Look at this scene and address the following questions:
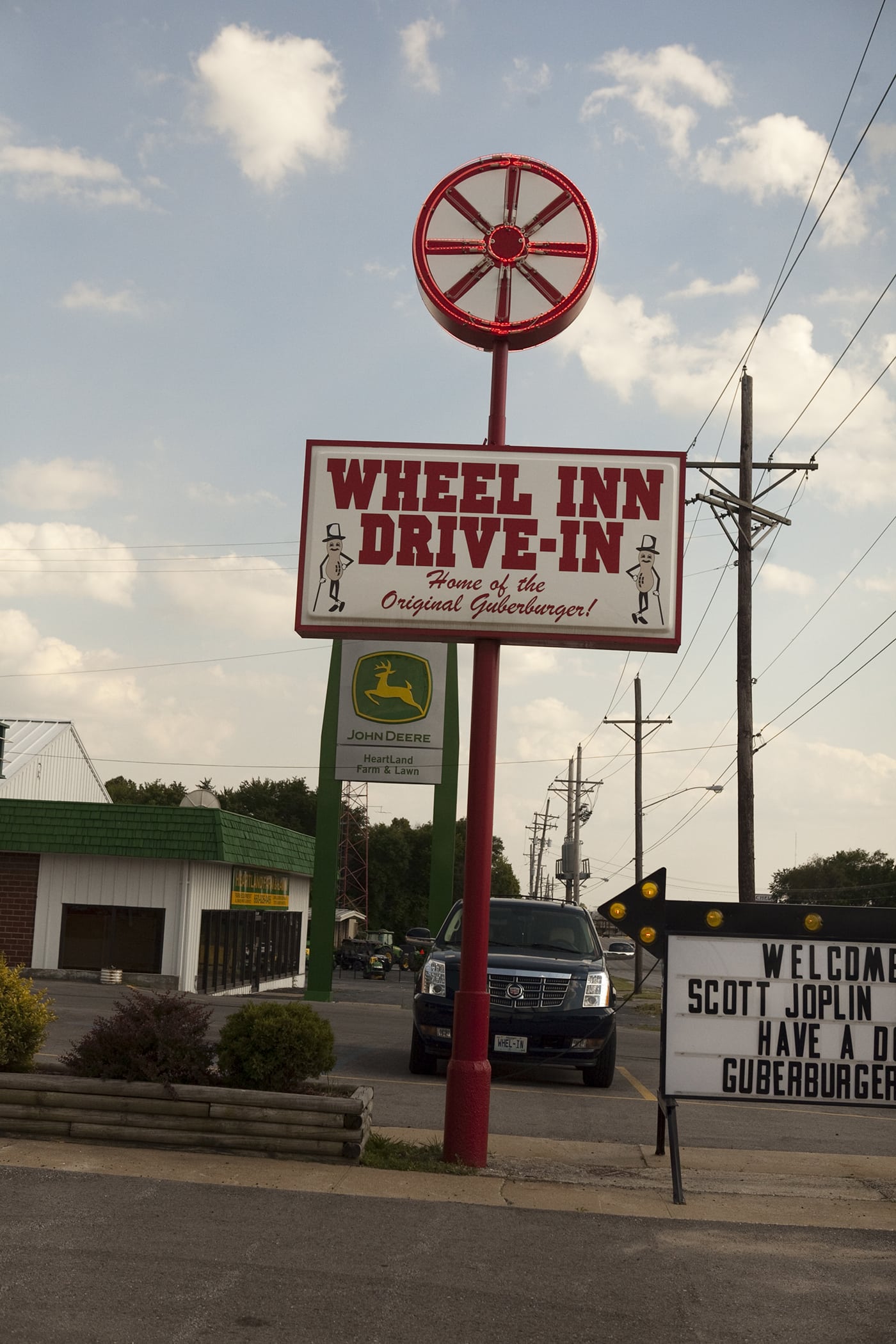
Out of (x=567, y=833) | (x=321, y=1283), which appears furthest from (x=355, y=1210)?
(x=567, y=833)

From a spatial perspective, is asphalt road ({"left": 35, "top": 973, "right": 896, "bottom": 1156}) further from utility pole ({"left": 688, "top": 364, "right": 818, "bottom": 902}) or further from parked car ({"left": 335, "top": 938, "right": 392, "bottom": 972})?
parked car ({"left": 335, "top": 938, "right": 392, "bottom": 972})

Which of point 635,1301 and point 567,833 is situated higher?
point 567,833

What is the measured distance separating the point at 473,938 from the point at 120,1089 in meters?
2.66

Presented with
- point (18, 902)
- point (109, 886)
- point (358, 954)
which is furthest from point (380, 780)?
point (358, 954)

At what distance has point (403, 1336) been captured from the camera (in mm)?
5277

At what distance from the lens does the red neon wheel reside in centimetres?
1036

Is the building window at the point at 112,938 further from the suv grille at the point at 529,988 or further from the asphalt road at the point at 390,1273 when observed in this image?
the asphalt road at the point at 390,1273

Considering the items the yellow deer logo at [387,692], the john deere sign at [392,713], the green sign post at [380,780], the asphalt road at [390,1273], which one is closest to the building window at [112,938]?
the green sign post at [380,780]

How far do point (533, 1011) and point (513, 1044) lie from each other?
40 centimetres

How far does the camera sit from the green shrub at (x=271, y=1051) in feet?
28.7

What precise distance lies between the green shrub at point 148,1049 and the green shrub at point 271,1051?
7.4 inches

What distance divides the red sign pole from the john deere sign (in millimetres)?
16316

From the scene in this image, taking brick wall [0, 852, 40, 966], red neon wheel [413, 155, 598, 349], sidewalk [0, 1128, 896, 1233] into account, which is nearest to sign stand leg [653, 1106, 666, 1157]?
sidewalk [0, 1128, 896, 1233]

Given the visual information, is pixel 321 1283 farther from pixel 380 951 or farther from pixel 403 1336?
pixel 380 951
